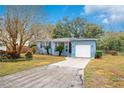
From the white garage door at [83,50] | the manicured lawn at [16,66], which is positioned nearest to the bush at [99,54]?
the white garage door at [83,50]

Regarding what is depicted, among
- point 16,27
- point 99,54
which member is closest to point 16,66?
point 16,27

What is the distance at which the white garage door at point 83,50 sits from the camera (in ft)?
76.0

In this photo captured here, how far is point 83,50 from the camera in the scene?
23.5 m

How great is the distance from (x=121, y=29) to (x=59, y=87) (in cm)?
1707

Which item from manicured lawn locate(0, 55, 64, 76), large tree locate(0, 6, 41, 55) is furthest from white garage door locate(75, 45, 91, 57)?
manicured lawn locate(0, 55, 64, 76)

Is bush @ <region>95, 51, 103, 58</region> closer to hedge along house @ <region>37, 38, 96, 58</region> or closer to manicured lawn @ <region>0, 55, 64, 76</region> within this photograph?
hedge along house @ <region>37, 38, 96, 58</region>

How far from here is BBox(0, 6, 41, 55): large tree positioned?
59.9 ft

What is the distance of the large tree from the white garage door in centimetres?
618

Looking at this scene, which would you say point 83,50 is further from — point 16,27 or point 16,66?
point 16,66

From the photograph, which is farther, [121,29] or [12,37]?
[121,29]

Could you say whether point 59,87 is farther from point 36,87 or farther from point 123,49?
point 123,49
